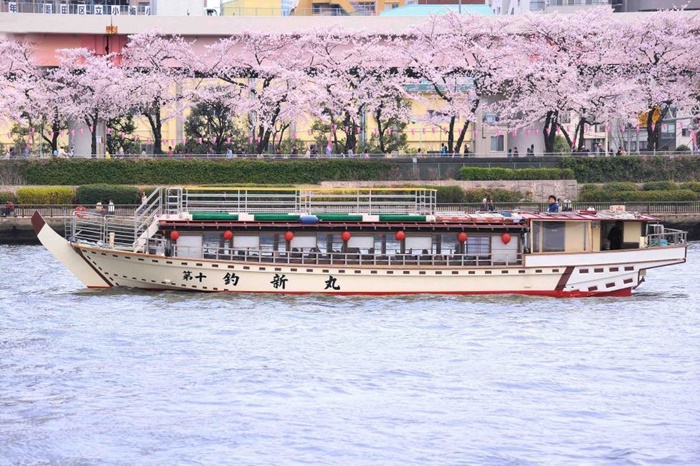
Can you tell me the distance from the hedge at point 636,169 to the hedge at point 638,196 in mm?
4865

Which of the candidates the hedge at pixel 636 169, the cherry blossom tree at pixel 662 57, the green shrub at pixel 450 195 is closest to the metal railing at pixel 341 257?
the green shrub at pixel 450 195

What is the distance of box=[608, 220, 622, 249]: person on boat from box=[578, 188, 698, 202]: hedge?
30.0 metres

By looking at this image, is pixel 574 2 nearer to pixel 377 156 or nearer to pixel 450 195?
pixel 377 156

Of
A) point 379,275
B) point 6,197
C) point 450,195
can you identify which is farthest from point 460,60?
point 379,275

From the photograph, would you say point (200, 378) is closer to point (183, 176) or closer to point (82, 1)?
point (183, 176)

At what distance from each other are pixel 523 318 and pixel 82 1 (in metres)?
81.4

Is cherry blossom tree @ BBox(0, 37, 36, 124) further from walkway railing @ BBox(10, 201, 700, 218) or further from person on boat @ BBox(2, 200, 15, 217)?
person on boat @ BBox(2, 200, 15, 217)

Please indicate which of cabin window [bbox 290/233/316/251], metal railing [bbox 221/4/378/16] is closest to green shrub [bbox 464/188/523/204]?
metal railing [bbox 221/4/378/16]

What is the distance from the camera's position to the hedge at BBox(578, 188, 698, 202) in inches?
2980

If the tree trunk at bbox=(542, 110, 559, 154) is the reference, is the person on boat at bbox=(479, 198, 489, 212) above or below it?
below

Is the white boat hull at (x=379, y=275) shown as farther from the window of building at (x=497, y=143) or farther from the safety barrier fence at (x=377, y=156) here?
the window of building at (x=497, y=143)

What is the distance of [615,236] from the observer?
46.3 m

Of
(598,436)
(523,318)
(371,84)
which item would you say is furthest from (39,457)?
(371,84)

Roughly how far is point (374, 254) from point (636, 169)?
41204mm
